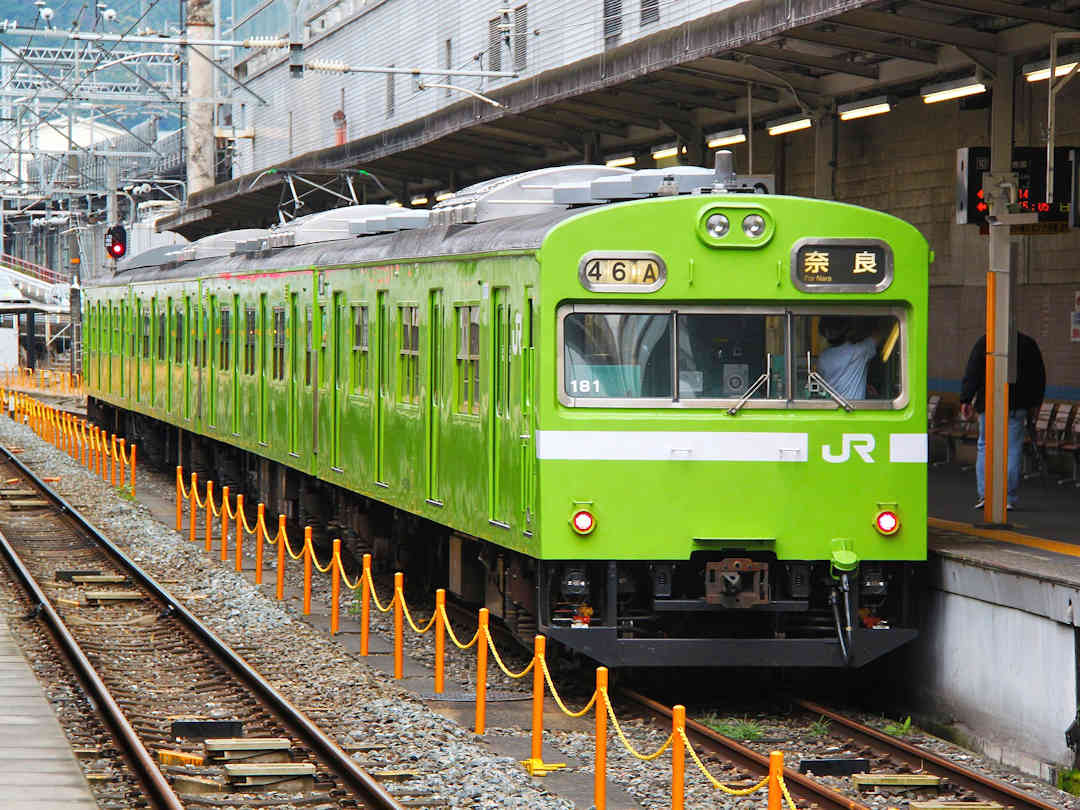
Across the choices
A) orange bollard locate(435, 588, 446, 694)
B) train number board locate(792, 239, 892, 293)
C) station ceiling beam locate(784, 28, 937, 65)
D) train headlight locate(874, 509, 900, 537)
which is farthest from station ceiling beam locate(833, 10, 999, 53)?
orange bollard locate(435, 588, 446, 694)

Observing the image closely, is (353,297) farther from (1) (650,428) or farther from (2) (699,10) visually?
(2) (699,10)

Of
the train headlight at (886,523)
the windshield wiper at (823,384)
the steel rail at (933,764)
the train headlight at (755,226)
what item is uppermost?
the train headlight at (755,226)

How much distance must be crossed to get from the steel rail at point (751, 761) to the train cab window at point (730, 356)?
1869 mm

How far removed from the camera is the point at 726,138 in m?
20.9

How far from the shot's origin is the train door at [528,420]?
11062mm

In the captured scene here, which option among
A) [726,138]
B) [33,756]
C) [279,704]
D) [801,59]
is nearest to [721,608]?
[279,704]

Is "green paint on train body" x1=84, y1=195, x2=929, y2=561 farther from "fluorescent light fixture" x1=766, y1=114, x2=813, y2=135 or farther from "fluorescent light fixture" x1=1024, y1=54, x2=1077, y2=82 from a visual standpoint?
"fluorescent light fixture" x1=766, y1=114, x2=813, y2=135

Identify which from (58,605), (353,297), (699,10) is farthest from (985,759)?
(699,10)

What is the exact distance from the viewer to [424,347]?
1382cm

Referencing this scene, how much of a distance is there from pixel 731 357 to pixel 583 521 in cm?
131

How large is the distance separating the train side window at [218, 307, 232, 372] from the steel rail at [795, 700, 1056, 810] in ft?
40.5

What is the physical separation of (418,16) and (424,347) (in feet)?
84.2

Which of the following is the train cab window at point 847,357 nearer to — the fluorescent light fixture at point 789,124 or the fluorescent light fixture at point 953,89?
the fluorescent light fixture at point 953,89

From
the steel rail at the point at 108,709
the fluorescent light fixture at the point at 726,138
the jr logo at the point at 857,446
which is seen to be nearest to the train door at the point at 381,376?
the steel rail at the point at 108,709
